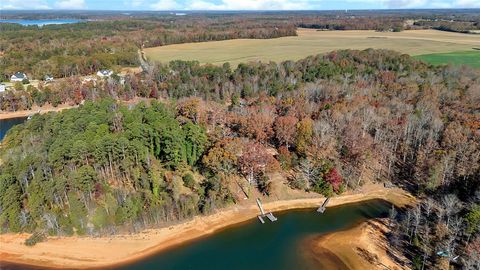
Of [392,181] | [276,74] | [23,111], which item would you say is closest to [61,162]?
[392,181]

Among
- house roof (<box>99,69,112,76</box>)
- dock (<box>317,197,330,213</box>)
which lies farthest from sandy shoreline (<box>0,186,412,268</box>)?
house roof (<box>99,69,112,76</box>)

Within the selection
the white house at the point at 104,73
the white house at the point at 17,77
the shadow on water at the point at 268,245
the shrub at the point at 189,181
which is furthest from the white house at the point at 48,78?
the shadow on water at the point at 268,245

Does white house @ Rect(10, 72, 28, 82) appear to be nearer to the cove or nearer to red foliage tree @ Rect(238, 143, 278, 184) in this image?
red foliage tree @ Rect(238, 143, 278, 184)

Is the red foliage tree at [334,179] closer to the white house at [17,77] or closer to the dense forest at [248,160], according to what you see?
the dense forest at [248,160]

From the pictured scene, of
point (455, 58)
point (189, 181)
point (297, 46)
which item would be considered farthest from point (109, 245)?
point (297, 46)

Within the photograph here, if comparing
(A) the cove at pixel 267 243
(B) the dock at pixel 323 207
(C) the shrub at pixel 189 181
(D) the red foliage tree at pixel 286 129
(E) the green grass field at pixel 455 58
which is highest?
(E) the green grass field at pixel 455 58

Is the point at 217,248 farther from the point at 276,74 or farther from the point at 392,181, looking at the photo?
the point at 276,74

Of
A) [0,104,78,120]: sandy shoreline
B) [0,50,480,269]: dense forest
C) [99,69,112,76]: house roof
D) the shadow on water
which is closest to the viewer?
the shadow on water
